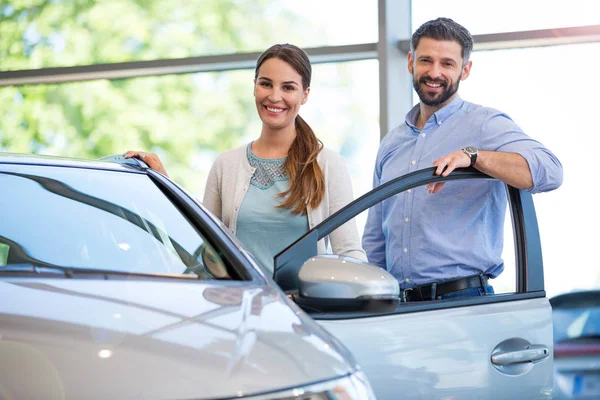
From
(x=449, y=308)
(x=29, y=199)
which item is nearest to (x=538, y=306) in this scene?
(x=449, y=308)

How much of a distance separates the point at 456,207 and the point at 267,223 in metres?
0.56

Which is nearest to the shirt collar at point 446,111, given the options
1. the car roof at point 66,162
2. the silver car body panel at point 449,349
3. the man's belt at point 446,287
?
the man's belt at point 446,287

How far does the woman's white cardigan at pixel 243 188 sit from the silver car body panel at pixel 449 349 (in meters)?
0.62

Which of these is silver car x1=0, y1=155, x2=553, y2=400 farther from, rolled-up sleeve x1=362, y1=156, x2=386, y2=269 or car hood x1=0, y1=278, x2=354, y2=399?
rolled-up sleeve x1=362, y1=156, x2=386, y2=269

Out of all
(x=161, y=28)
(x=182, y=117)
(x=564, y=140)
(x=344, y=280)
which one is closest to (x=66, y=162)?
Answer: (x=344, y=280)

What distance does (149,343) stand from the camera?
1093 mm

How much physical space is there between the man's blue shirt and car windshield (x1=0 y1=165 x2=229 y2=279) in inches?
23.7

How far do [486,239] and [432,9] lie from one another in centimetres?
294

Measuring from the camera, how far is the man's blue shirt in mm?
1930

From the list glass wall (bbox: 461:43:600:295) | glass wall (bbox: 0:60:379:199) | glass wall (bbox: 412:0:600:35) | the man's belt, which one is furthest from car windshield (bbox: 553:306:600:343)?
the man's belt

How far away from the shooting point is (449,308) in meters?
1.67

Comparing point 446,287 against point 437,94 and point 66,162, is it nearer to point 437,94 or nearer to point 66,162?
point 437,94

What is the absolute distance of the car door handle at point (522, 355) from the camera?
5.47 ft

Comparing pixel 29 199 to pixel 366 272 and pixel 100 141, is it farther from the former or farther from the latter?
pixel 100 141
